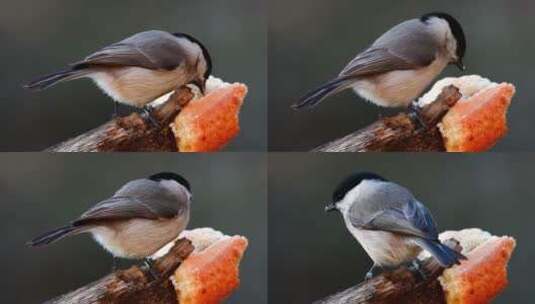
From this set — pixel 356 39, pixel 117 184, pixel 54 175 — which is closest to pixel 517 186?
pixel 356 39

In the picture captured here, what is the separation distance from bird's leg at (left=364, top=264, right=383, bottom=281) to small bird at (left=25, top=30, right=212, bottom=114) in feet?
2.74

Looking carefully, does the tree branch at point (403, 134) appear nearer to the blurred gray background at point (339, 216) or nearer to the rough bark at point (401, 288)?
the blurred gray background at point (339, 216)

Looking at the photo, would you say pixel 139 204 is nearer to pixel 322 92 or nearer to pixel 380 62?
pixel 322 92

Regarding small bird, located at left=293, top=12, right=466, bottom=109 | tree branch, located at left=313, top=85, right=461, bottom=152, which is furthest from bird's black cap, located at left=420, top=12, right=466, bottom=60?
tree branch, located at left=313, top=85, right=461, bottom=152

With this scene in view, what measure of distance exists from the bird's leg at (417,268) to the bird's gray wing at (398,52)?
0.63 metres

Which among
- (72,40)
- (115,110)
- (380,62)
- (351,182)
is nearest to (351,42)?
(380,62)

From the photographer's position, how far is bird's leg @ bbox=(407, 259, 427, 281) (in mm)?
3043

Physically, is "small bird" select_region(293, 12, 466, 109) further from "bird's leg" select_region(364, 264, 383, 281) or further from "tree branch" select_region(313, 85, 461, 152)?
→ "bird's leg" select_region(364, 264, 383, 281)

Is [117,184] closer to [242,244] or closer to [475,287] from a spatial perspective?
[242,244]

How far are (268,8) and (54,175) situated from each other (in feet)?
2.91

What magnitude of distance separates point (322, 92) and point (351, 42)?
19 cm

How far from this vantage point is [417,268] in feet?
10.0

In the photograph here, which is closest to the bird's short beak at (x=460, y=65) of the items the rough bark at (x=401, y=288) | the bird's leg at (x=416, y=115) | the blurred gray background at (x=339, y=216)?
the bird's leg at (x=416, y=115)

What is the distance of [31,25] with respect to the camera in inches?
118
